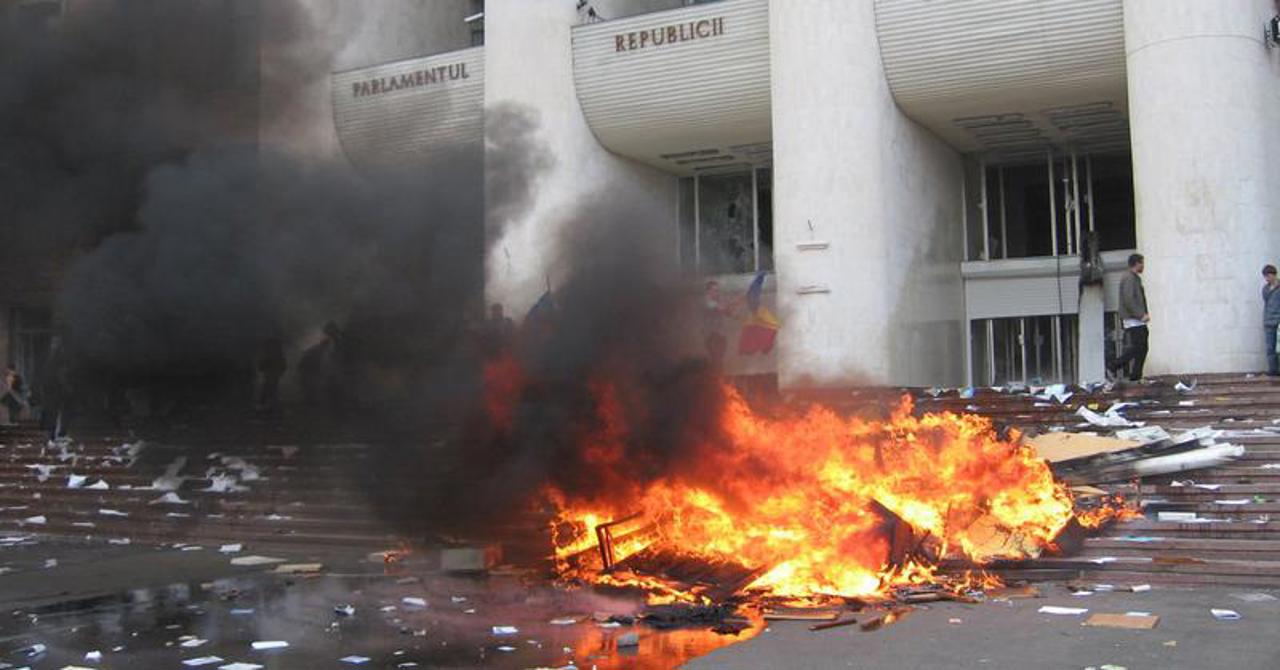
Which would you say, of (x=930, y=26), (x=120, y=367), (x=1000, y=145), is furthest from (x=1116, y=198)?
(x=120, y=367)

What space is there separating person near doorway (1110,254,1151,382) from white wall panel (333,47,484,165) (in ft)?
28.0

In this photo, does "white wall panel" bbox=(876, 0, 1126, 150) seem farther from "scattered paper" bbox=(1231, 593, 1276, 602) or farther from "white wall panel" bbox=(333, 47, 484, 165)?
"scattered paper" bbox=(1231, 593, 1276, 602)

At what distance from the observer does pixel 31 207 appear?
1125 centimetres

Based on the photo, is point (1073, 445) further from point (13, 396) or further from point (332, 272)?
point (13, 396)

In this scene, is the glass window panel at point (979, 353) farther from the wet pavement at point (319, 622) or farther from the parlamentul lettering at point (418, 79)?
the wet pavement at point (319, 622)

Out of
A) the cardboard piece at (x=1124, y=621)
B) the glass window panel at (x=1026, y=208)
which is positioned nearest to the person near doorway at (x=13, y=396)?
the glass window panel at (x=1026, y=208)

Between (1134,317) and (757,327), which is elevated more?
(757,327)

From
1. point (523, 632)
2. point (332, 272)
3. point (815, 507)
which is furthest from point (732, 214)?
point (523, 632)

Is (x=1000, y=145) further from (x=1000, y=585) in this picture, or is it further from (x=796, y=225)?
(x=1000, y=585)

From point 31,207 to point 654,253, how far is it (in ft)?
21.2

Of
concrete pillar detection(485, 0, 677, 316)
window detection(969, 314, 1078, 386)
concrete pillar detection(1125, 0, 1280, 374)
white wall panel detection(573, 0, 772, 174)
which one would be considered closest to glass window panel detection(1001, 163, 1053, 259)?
window detection(969, 314, 1078, 386)

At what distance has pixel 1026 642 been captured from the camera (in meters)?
6.06

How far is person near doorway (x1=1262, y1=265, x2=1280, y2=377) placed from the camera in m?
12.0

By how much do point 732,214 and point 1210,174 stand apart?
867 cm
